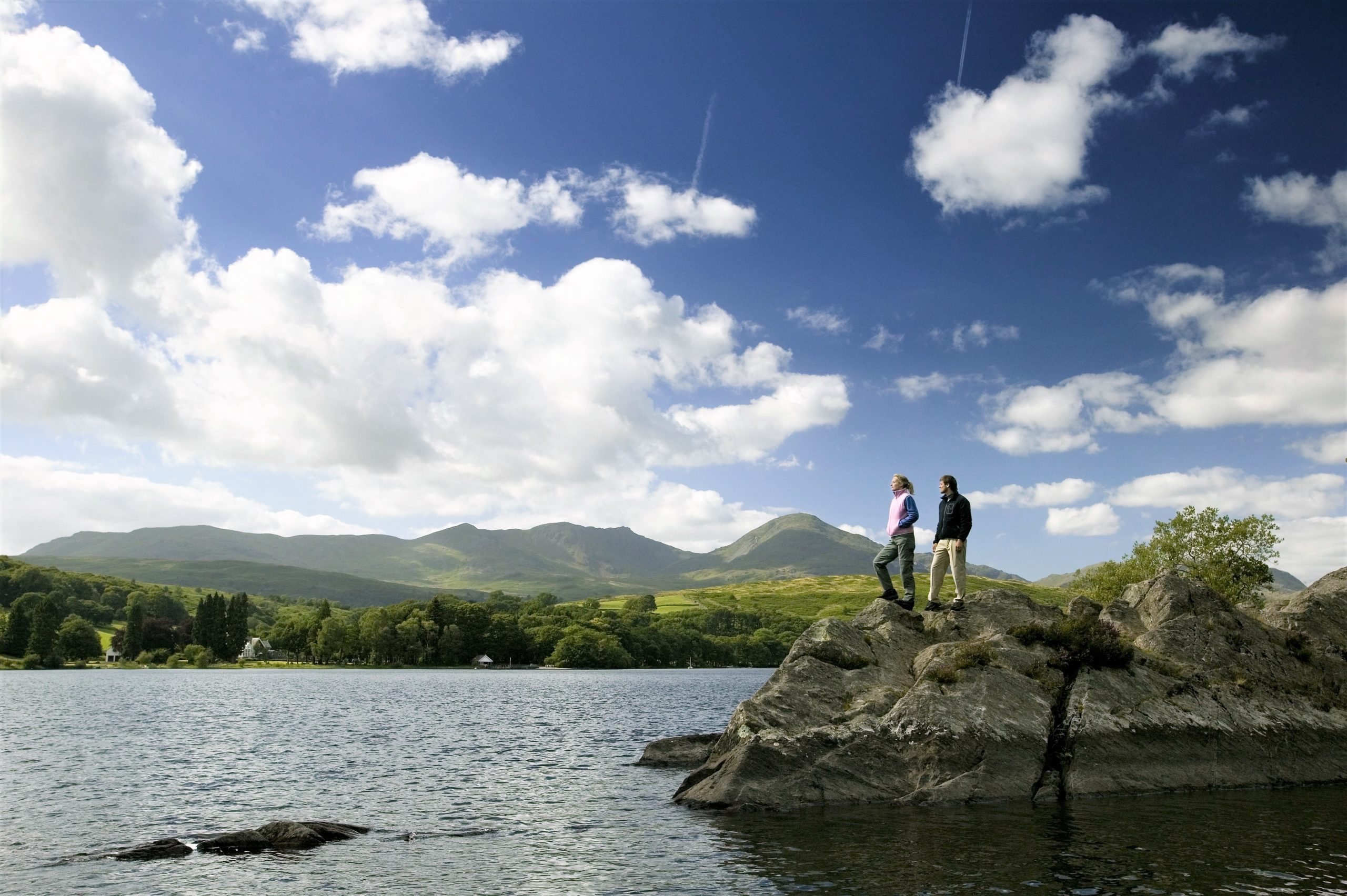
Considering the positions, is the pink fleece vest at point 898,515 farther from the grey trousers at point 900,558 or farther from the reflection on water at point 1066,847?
the reflection on water at point 1066,847

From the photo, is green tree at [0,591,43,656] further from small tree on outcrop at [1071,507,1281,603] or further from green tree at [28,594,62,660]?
small tree on outcrop at [1071,507,1281,603]

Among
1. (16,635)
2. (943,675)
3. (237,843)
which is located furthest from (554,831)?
(16,635)

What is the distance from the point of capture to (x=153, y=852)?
86.1 feet

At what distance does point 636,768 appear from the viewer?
4550 centimetres

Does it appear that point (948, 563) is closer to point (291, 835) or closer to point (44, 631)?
point (291, 835)

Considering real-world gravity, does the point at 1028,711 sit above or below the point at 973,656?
below

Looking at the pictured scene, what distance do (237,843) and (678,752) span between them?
25.7 meters

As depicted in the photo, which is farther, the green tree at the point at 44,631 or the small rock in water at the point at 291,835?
the green tree at the point at 44,631

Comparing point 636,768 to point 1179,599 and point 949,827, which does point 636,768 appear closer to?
point 949,827

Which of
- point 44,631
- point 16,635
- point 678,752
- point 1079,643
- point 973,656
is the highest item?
point 1079,643

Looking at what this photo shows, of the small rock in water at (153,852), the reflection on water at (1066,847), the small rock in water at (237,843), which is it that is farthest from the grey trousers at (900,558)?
the small rock in water at (153,852)

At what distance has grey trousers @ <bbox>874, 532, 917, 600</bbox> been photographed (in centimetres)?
3431

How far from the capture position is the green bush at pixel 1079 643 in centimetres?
3425

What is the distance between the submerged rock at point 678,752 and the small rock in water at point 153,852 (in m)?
24.9
